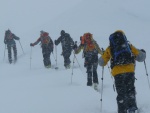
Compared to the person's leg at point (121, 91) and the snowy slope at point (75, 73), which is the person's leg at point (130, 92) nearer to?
the person's leg at point (121, 91)

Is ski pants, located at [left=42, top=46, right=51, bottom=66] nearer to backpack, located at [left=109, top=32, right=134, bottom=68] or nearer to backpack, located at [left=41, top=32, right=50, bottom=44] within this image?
backpack, located at [left=41, top=32, right=50, bottom=44]

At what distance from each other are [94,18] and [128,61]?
1984cm

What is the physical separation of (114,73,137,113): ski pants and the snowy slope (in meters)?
1.22

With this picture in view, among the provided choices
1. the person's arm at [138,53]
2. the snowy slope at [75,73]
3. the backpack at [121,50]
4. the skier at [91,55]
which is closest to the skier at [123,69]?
the backpack at [121,50]

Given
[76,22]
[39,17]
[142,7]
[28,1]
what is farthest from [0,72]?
[28,1]

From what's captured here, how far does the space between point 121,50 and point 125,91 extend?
1.01m

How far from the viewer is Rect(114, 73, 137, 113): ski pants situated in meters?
8.11

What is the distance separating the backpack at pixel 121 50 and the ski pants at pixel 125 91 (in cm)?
34

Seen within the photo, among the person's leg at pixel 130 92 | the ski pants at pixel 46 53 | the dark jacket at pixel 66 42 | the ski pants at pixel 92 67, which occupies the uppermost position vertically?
the dark jacket at pixel 66 42

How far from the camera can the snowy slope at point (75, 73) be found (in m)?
11.2

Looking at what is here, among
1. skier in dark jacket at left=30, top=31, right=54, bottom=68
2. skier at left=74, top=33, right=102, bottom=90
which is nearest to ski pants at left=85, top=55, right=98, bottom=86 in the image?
skier at left=74, top=33, right=102, bottom=90

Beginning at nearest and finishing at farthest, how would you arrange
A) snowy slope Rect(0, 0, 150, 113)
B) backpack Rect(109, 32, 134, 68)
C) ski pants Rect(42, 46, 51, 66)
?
backpack Rect(109, 32, 134, 68)
snowy slope Rect(0, 0, 150, 113)
ski pants Rect(42, 46, 51, 66)

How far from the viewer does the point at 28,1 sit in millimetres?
102625

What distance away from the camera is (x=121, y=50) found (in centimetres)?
809
